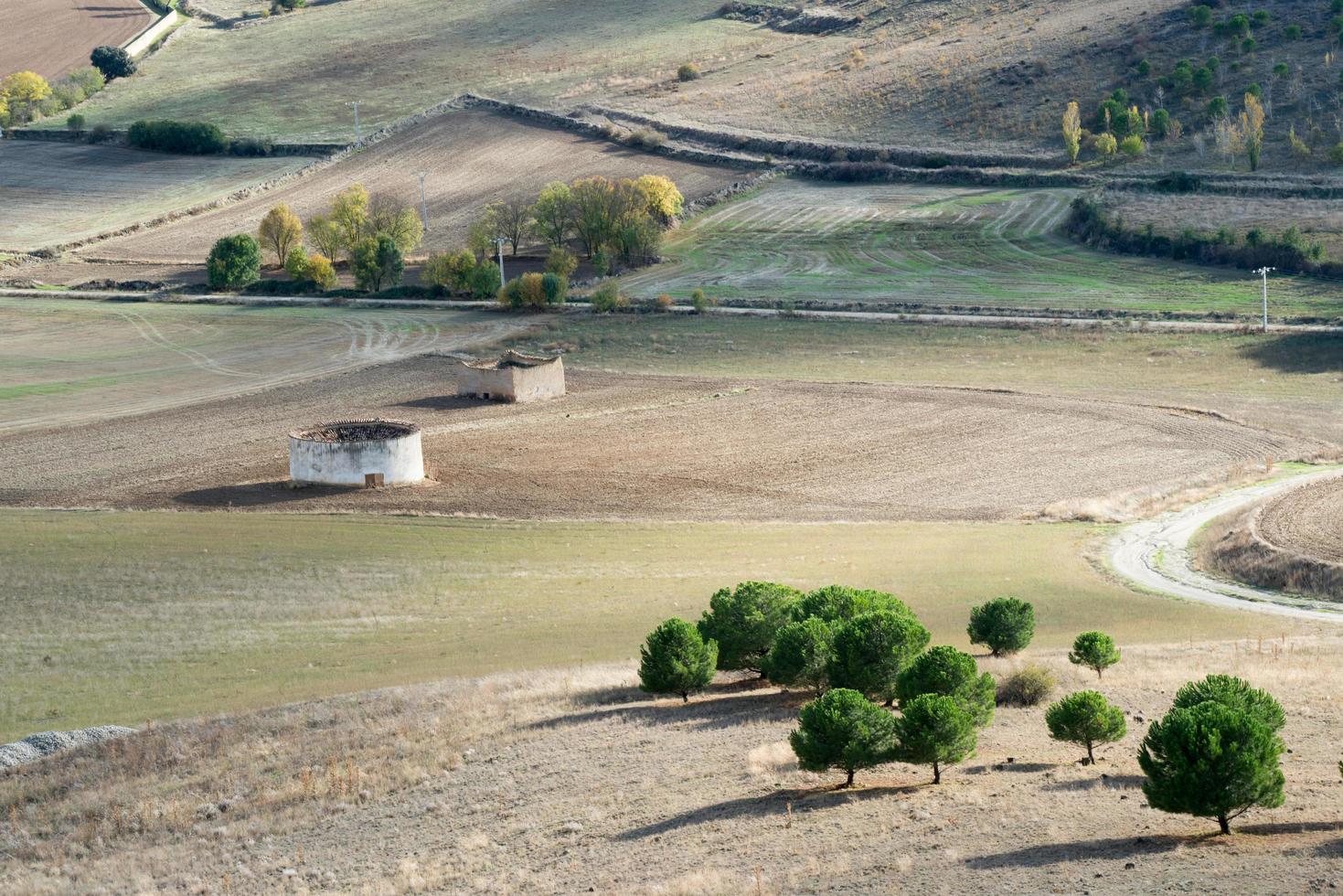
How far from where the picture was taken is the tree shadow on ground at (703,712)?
102ft

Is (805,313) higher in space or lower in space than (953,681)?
higher

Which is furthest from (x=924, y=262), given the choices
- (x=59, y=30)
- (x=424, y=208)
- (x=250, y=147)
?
(x=59, y=30)

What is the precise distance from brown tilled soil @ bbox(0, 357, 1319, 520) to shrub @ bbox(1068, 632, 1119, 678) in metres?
20.7

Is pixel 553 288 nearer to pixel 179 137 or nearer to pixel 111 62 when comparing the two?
pixel 179 137

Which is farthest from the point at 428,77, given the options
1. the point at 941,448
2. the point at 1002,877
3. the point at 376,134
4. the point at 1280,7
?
the point at 1002,877

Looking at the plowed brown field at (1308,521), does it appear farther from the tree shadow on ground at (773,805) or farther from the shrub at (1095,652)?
the tree shadow on ground at (773,805)

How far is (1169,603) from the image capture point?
43.5 metres

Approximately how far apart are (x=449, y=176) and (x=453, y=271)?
104 ft

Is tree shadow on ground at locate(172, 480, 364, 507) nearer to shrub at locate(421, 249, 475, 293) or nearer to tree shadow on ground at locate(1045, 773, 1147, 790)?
tree shadow on ground at locate(1045, 773, 1147, 790)

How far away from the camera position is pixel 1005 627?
3569 centimetres

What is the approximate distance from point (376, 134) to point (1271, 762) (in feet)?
403

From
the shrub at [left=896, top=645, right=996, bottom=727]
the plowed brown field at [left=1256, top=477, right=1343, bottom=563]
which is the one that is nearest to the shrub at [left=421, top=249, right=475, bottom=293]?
the plowed brown field at [left=1256, top=477, right=1343, bottom=563]

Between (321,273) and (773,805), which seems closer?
(773,805)

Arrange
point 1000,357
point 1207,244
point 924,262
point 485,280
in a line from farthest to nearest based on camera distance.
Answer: point 924,262, point 1207,244, point 485,280, point 1000,357
